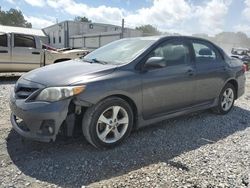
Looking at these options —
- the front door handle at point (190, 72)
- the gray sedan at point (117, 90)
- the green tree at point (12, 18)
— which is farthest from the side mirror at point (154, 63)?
the green tree at point (12, 18)

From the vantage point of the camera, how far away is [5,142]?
13.5 feet

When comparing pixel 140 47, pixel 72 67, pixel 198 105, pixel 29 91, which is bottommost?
pixel 198 105

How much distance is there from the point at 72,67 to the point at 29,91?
29.0 inches

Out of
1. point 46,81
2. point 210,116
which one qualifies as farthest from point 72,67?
point 210,116

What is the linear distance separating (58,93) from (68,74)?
405 millimetres

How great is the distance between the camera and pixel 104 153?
3.87 metres

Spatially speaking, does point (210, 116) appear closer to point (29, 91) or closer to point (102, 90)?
point (102, 90)

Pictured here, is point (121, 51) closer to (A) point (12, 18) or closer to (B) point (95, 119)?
(B) point (95, 119)

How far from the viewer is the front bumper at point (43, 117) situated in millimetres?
3520

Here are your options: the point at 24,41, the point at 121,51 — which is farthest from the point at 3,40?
the point at 121,51

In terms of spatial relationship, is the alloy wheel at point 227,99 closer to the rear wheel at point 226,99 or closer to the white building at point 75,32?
the rear wheel at point 226,99

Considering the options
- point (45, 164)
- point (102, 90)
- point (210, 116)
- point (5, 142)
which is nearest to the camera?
point (45, 164)

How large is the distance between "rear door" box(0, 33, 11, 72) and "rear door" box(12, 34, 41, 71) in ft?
0.54

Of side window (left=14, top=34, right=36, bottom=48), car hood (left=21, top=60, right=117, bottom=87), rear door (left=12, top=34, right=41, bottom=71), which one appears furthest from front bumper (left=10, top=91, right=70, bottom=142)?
side window (left=14, top=34, right=36, bottom=48)
